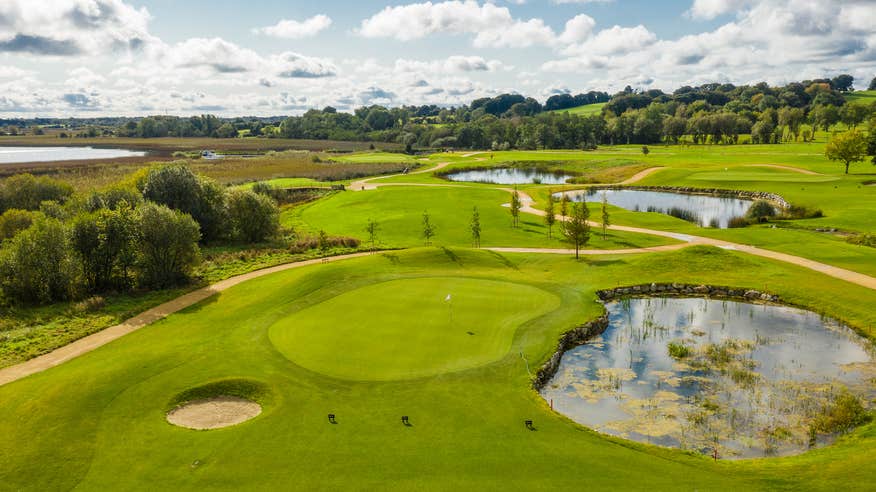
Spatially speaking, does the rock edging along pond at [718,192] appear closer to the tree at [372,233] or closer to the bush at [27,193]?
the tree at [372,233]

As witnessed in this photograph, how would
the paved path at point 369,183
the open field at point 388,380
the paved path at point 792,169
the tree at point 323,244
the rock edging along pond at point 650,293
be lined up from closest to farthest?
the open field at point 388,380 < the rock edging along pond at point 650,293 < the tree at point 323,244 < the paved path at point 792,169 < the paved path at point 369,183

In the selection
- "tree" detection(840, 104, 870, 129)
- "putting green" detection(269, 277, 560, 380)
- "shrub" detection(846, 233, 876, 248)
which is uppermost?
"tree" detection(840, 104, 870, 129)

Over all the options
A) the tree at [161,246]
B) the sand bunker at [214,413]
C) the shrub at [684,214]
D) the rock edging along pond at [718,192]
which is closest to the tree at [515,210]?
the shrub at [684,214]

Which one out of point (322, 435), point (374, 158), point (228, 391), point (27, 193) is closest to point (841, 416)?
point (322, 435)

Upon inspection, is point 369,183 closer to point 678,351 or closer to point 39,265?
point 39,265

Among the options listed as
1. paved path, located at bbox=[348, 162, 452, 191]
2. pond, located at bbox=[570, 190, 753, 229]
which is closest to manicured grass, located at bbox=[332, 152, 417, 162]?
paved path, located at bbox=[348, 162, 452, 191]

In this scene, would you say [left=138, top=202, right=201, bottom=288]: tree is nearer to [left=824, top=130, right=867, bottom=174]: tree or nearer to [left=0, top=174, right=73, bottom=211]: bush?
[left=0, top=174, right=73, bottom=211]: bush
